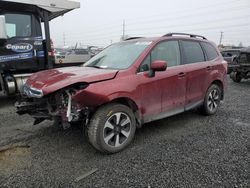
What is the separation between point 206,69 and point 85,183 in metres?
3.56

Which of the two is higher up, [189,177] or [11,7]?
[11,7]

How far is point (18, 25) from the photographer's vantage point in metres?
6.57

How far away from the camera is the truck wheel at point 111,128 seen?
336 centimetres

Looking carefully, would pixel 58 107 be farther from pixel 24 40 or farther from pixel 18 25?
pixel 18 25

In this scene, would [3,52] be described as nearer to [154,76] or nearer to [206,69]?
[154,76]

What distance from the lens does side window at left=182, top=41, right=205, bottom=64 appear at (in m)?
4.76

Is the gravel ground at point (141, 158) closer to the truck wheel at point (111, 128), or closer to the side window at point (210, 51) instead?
the truck wheel at point (111, 128)

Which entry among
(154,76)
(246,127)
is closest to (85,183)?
(154,76)

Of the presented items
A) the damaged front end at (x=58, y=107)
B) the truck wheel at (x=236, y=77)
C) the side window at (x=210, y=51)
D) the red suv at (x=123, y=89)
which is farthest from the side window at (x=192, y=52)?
the truck wheel at (x=236, y=77)

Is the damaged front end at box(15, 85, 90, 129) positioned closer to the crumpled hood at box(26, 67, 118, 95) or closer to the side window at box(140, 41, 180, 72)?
the crumpled hood at box(26, 67, 118, 95)

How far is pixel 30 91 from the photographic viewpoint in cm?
354

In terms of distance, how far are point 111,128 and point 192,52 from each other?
2565 millimetres

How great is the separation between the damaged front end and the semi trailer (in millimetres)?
3161

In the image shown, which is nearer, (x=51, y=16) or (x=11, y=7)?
(x=11, y=7)
